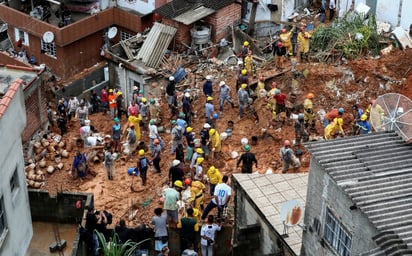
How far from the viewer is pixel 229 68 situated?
1305 inches

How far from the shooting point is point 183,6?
118ft

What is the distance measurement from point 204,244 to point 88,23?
61.8 ft

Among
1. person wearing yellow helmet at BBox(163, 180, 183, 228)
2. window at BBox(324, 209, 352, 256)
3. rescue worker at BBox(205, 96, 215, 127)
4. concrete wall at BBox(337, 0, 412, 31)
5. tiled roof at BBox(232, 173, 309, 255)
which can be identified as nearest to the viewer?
window at BBox(324, 209, 352, 256)

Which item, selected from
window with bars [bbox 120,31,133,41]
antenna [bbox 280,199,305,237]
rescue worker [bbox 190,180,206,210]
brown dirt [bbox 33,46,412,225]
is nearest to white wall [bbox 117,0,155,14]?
window with bars [bbox 120,31,133,41]

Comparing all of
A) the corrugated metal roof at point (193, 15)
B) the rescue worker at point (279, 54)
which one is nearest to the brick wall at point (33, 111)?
the corrugated metal roof at point (193, 15)

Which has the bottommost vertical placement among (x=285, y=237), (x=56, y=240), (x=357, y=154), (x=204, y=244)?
(x=56, y=240)

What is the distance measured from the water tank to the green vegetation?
6054mm

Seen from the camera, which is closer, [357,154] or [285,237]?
[357,154]

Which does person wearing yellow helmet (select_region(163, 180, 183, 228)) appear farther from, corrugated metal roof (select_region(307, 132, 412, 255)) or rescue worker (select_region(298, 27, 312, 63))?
rescue worker (select_region(298, 27, 312, 63))

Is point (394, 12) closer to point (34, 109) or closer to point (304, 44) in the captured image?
point (304, 44)

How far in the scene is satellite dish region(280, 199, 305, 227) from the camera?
17.3 metres

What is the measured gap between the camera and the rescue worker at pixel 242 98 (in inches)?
1076

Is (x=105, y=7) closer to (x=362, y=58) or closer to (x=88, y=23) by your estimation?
(x=88, y=23)

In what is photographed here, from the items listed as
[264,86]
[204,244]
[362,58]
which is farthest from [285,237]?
[362,58]
